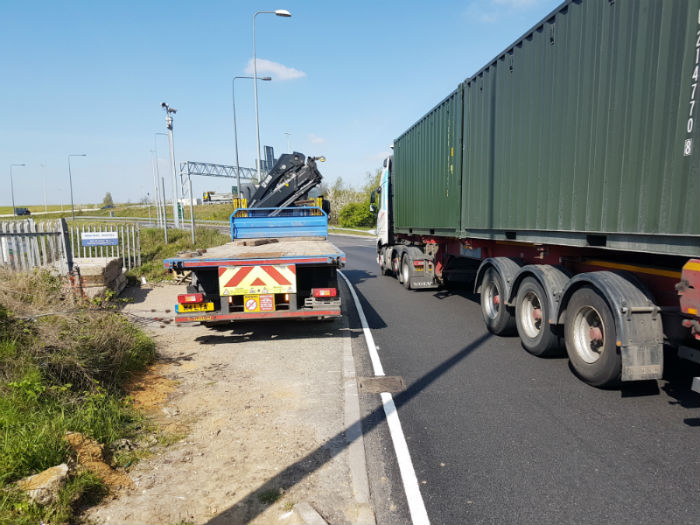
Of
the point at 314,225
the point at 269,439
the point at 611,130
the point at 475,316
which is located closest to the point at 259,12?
the point at 314,225

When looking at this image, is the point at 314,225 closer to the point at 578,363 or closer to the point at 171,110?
the point at 578,363

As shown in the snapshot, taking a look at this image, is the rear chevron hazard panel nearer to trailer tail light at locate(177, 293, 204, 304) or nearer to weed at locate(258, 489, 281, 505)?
trailer tail light at locate(177, 293, 204, 304)

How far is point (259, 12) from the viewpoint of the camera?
67.9 ft

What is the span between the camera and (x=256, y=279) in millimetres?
6273

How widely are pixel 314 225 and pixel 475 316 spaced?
424 centimetres

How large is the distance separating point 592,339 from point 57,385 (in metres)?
5.28

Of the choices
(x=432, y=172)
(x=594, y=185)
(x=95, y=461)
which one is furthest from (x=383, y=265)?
(x=95, y=461)

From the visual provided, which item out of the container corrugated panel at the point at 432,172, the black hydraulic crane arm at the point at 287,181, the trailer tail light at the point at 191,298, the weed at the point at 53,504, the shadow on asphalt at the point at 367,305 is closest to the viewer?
the weed at the point at 53,504

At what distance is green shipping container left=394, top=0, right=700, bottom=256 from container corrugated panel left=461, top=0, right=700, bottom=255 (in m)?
0.01

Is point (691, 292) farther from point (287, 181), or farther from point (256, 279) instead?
point (287, 181)

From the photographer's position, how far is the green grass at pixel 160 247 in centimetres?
1350

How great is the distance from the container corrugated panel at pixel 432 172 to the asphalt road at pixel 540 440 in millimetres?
4049

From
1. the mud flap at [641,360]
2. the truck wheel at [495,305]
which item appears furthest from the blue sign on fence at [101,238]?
the mud flap at [641,360]

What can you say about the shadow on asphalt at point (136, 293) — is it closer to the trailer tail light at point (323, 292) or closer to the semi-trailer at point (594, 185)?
the trailer tail light at point (323, 292)
